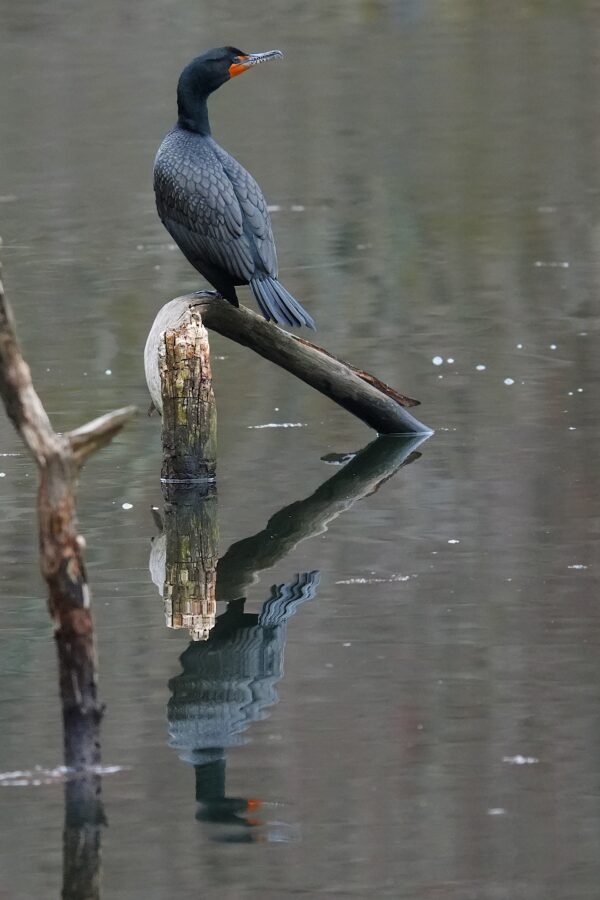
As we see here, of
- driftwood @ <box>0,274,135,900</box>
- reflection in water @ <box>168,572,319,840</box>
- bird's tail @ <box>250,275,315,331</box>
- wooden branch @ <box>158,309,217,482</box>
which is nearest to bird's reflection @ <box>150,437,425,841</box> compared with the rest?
reflection in water @ <box>168,572,319,840</box>

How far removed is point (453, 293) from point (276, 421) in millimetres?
3279

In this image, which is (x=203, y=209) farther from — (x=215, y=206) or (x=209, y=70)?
(x=209, y=70)

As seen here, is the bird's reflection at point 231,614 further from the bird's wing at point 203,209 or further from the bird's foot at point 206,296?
the bird's wing at point 203,209

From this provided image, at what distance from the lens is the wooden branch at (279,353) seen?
23.7ft

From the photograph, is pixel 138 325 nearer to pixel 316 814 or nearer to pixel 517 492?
pixel 517 492

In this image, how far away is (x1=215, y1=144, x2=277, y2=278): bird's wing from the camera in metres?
7.23

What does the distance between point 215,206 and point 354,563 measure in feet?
5.85

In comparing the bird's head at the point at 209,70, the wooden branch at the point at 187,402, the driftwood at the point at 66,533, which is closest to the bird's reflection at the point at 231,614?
the wooden branch at the point at 187,402

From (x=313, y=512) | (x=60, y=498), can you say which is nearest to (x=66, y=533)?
(x=60, y=498)

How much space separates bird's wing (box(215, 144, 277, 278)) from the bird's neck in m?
0.13

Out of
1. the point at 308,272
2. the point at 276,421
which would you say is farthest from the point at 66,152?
the point at 276,421

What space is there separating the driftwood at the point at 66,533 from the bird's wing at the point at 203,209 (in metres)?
3.18

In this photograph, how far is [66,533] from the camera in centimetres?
404

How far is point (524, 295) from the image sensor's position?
11.2 m
